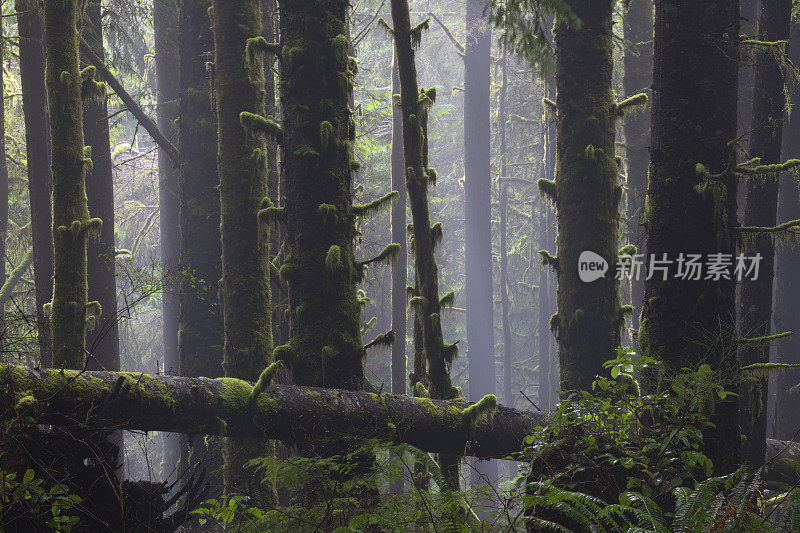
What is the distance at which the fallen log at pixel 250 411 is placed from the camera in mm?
4789

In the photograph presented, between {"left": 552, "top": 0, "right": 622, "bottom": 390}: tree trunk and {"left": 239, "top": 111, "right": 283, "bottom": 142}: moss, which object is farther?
{"left": 552, "top": 0, "right": 622, "bottom": 390}: tree trunk

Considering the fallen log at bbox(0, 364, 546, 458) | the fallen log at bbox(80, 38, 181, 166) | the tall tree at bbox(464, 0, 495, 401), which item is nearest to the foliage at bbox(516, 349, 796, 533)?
the fallen log at bbox(0, 364, 546, 458)

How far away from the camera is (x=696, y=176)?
5.72m

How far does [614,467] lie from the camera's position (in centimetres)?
429

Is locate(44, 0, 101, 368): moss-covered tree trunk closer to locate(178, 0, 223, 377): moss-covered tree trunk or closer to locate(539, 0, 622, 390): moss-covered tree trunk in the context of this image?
locate(178, 0, 223, 377): moss-covered tree trunk

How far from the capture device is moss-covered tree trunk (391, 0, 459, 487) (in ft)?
25.2

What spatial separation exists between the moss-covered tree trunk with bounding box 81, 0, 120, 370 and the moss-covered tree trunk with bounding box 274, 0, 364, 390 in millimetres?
4934

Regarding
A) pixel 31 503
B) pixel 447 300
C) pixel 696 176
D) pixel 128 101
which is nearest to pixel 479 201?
pixel 128 101

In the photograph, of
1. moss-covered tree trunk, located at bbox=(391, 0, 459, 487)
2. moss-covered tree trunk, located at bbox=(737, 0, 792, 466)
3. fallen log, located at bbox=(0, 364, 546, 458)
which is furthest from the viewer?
moss-covered tree trunk, located at bbox=(737, 0, 792, 466)

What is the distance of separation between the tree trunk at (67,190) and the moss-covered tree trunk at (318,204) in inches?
87.0

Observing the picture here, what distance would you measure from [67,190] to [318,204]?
2861mm

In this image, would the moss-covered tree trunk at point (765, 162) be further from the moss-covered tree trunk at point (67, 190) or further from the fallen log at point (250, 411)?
the moss-covered tree trunk at point (67, 190)

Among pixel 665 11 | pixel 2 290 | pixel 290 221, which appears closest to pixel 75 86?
pixel 290 221

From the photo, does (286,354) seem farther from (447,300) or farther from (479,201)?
(479,201)
